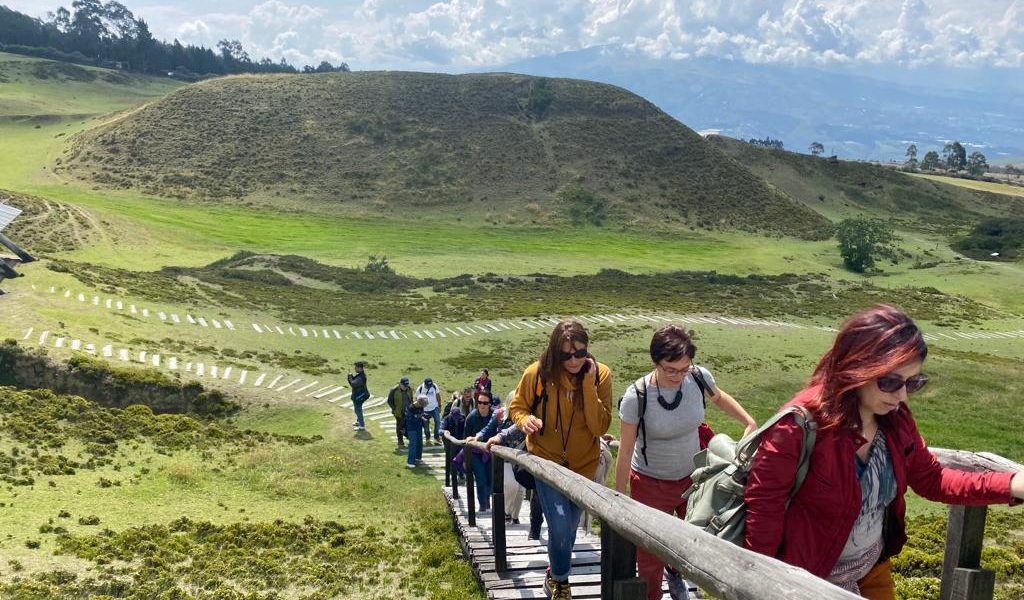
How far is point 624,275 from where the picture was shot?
60.8 metres

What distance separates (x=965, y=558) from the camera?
14.7 ft

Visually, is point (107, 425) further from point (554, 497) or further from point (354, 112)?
point (354, 112)

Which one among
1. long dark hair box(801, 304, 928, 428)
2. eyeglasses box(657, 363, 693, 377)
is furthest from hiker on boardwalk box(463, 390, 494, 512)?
long dark hair box(801, 304, 928, 428)

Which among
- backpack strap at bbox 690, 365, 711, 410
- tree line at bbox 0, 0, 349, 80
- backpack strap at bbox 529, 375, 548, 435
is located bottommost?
backpack strap at bbox 529, 375, 548, 435

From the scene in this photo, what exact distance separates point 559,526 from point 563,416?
1016mm

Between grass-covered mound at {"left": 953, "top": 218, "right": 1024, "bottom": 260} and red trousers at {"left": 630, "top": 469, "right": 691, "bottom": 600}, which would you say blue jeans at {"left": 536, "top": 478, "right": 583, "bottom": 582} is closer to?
red trousers at {"left": 630, "top": 469, "right": 691, "bottom": 600}

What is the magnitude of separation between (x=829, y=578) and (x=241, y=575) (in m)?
8.40

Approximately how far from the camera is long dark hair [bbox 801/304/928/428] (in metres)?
3.51

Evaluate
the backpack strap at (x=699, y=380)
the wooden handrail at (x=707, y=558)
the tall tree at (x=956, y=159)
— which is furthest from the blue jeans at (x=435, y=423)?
the tall tree at (x=956, y=159)

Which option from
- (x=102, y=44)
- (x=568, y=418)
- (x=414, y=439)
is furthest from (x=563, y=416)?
(x=102, y=44)

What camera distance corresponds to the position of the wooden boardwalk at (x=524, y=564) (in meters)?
7.41

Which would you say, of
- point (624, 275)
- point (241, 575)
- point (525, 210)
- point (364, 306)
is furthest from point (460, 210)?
point (241, 575)

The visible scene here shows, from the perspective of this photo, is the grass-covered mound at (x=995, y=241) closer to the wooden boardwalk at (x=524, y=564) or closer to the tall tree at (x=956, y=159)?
the wooden boardwalk at (x=524, y=564)

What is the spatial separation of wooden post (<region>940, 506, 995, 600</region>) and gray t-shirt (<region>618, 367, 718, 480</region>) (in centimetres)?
203
